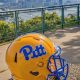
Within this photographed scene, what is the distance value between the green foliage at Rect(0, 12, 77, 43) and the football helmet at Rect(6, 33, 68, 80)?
628cm

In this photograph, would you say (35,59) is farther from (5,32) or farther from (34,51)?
(5,32)

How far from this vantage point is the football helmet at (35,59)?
4000mm

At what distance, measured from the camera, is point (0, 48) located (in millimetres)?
9492

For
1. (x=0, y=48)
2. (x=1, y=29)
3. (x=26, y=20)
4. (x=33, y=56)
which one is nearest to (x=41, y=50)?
(x=33, y=56)

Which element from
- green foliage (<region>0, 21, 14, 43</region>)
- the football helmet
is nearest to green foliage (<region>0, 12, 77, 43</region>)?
green foliage (<region>0, 21, 14, 43</region>)

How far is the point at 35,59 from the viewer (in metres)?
4.00

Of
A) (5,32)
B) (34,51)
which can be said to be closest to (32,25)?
(5,32)

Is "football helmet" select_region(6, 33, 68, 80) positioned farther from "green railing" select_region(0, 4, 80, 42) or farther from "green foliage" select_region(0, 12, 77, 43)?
"green foliage" select_region(0, 12, 77, 43)

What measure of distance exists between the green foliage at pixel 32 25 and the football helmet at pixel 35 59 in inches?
247

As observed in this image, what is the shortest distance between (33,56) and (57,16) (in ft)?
29.2

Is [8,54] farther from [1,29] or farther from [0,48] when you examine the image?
[1,29]

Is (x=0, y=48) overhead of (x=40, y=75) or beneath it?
beneath

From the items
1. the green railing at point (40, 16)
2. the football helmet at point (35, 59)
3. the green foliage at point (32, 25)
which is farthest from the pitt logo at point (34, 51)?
the green foliage at point (32, 25)

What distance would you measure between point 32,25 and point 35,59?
25.5 feet
